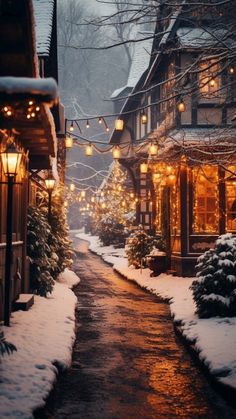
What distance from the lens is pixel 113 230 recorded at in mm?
40094

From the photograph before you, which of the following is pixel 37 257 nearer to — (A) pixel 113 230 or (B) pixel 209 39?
(B) pixel 209 39

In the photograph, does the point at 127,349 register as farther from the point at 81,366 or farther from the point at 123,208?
the point at 123,208

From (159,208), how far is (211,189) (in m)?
4.84

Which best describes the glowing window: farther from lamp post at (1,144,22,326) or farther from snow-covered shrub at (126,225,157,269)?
lamp post at (1,144,22,326)

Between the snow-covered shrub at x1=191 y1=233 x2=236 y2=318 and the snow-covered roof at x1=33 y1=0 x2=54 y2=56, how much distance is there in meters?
6.44

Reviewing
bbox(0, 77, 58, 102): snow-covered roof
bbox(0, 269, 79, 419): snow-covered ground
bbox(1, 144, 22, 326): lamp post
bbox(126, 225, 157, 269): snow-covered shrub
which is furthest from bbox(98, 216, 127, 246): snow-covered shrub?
bbox(0, 77, 58, 102): snow-covered roof

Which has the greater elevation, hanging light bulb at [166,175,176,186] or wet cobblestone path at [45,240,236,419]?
hanging light bulb at [166,175,176,186]

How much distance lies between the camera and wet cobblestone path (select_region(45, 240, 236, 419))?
5938 mm

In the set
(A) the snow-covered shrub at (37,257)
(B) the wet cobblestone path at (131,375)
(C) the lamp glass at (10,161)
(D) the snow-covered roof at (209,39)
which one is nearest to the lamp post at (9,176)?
(C) the lamp glass at (10,161)

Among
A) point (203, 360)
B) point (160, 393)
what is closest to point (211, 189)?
point (203, 360)

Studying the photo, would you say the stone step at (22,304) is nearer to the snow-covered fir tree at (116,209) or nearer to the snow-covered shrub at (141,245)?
the snow-covered shrub at (141,245)

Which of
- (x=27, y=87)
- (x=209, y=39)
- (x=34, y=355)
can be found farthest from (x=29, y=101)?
(x=209, y=39)

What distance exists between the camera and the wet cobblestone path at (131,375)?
5.94m

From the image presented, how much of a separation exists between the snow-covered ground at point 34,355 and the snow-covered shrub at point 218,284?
283 centimetres
